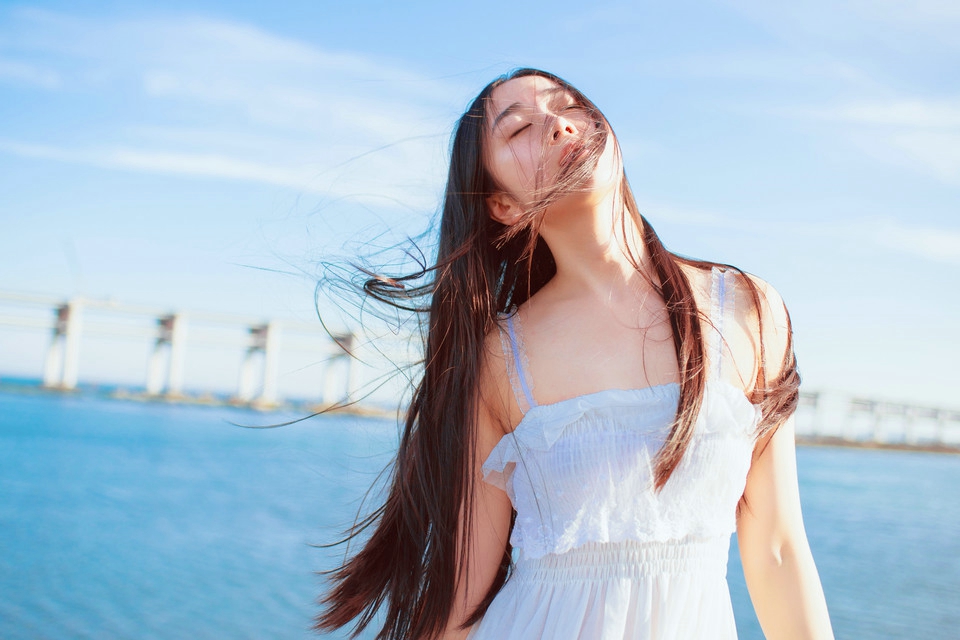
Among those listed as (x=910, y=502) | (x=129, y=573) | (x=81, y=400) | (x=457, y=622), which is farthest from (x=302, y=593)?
(x=81, y=400)

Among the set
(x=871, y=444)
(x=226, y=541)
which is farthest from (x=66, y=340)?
(x=871, y=444)

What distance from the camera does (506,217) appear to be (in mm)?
1564

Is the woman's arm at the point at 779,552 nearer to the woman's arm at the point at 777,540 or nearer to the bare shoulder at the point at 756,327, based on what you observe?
the woman's arm at the point at 777,540

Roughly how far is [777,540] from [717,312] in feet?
1.36

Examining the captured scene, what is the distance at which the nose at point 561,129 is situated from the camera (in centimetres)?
140

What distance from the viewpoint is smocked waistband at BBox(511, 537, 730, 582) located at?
130 centimetres

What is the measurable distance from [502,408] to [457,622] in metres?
0.41

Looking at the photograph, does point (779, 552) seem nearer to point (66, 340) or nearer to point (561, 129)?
point (561, 129)

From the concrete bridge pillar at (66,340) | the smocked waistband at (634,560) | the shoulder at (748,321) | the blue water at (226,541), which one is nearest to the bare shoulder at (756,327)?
the shoulder at (748,321)

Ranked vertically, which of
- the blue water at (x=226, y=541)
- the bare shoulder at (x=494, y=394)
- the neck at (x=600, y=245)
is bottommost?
the blue water at (x=226, y=541)

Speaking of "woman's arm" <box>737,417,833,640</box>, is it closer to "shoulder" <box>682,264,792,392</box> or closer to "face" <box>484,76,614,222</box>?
"shoulder" <box>682,264,792,392</box>

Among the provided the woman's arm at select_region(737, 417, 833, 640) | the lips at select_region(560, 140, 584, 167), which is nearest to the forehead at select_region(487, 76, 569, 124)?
the lips at select_region(560, 140, 584, 167)

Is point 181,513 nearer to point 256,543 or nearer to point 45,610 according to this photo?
point 256,543

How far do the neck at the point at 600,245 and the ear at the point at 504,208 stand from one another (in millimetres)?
62
